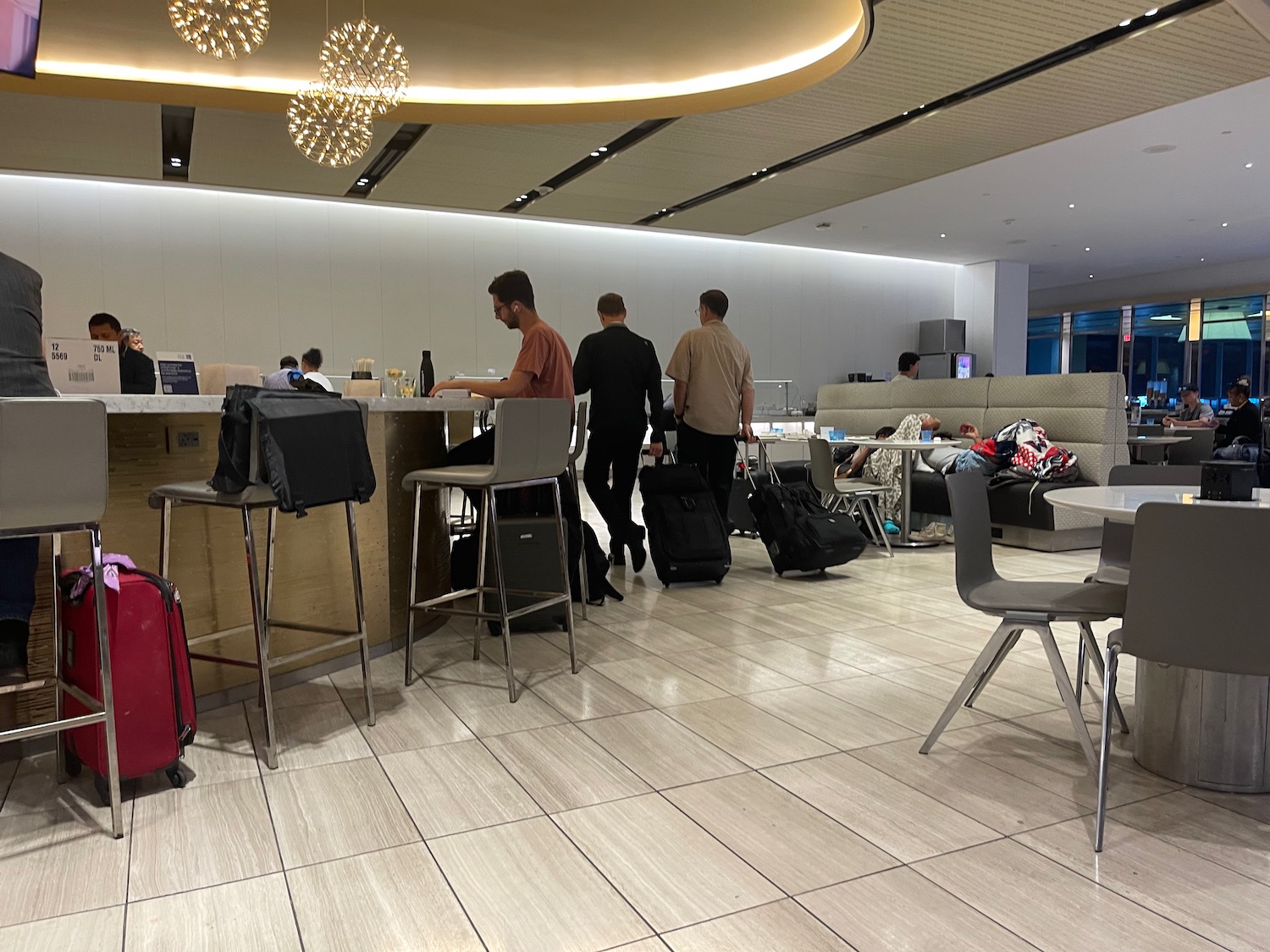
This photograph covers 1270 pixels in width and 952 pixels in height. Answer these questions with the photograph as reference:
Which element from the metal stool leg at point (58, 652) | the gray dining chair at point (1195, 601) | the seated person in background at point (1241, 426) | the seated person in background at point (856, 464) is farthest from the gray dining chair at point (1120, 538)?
the seated person in background at point (1241, 426)

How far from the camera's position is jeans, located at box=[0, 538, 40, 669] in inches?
83.6

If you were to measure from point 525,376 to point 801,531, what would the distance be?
211 cm

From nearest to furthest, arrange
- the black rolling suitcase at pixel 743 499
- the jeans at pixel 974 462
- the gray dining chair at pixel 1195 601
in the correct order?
1. the gray dining chair at pixel 1195 601
2. the black rolling suitcase at pixel 743 499
3. the jeans at pixel 974 462

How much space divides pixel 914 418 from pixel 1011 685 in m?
4.51

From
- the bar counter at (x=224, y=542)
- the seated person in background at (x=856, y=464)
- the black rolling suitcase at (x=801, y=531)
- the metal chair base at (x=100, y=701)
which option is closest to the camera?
the metal chair base at (x=100, y=701)

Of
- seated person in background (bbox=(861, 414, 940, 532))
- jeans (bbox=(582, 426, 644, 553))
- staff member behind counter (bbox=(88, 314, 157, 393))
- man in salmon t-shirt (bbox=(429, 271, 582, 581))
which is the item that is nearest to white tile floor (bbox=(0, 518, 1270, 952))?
man in salmon t-shirt (bbox=(429, 271, 582, 581))

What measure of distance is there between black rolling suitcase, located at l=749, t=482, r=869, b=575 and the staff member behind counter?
3.44m

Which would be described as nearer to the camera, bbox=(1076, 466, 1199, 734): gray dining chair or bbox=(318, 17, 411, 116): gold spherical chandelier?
bbox=(1076, 466, 1199, 734): gray dining chair

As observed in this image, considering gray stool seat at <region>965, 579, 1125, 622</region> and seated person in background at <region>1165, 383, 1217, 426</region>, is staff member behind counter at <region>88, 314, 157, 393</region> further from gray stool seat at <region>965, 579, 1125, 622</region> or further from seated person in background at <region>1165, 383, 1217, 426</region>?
seated person in background at <region>1165, 383, 1217, 426</region>

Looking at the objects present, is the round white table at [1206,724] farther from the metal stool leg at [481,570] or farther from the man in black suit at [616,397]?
the man in black suit at [616,397]

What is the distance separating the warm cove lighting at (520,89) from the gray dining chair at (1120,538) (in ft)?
11.9

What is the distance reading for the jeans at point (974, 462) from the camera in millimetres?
6547

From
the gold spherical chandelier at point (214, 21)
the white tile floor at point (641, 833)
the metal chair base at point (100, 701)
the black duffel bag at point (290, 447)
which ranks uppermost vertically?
the gold spherical chandelier at point (214, 21)

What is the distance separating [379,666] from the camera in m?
3.43
